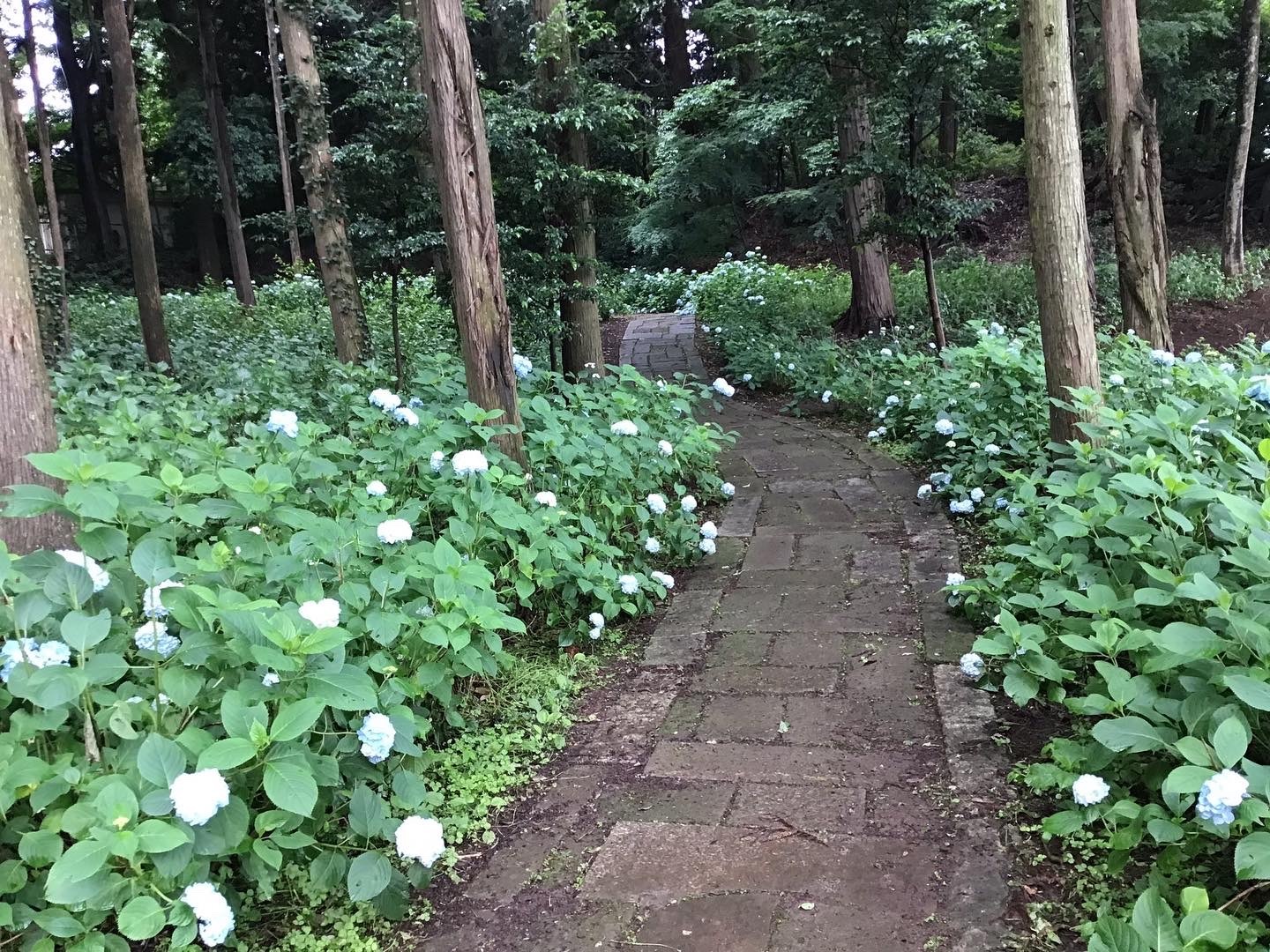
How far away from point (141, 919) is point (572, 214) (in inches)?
200

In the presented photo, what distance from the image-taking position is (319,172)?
5.82m

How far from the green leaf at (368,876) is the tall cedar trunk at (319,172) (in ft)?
15.9

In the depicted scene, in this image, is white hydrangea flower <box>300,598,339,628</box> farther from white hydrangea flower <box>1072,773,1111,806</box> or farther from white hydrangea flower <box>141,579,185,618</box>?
white hydrangea flower <box>1072,773,1111,806</box>

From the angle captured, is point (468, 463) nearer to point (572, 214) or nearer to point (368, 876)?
point (368, 876)

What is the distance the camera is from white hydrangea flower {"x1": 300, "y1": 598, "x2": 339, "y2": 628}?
1.71m

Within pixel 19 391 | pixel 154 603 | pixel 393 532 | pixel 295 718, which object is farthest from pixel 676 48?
pixel 295 718

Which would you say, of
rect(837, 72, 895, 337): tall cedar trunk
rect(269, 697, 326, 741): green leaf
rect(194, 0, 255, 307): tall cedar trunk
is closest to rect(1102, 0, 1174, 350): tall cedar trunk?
rect(837, 72, 895, 337): tall cedar trunk

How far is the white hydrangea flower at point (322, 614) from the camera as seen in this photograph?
171 centimetres

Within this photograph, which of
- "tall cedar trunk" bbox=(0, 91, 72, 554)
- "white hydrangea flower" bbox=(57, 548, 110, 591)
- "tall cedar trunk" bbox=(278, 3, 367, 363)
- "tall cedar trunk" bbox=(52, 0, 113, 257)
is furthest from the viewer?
"tall cedar trunk" bbox=(52, 0, 113, 257)

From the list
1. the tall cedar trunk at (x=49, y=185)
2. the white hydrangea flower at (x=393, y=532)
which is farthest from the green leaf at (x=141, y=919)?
the tall cedar trunk at (x=49, y=185)

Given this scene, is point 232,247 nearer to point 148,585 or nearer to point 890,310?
point 890,310

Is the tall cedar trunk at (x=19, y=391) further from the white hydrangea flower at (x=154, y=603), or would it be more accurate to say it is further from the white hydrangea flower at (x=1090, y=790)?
the white hydrangea flower at (x=1090, y=790)

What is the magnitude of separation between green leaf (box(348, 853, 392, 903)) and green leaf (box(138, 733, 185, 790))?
0.40m

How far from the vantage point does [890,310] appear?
891 centimetres
